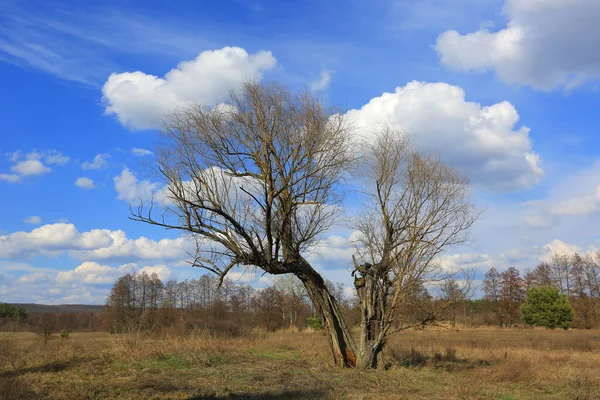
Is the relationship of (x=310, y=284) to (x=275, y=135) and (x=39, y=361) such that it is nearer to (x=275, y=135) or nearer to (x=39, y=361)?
(x=275, y=135)

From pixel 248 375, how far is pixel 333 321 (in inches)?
150

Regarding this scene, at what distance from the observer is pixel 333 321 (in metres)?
16.2

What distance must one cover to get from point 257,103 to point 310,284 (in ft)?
20.6

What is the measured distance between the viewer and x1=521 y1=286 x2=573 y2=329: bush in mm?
50188

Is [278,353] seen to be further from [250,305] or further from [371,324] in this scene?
[250,305]

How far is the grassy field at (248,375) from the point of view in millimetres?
11396

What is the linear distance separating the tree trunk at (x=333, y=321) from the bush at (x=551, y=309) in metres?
42.4

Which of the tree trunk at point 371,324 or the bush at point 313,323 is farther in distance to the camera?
the bush at point 313,323

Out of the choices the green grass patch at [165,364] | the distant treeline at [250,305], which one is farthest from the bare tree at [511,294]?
the green grass patch at [165,364]

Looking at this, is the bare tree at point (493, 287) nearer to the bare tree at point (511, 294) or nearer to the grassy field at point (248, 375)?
the bare tree at point (511, 294)

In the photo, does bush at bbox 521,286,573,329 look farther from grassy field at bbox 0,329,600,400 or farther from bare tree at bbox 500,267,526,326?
grassy field at bbox 0,329,600,400

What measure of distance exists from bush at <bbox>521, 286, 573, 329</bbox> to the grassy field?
110 ft

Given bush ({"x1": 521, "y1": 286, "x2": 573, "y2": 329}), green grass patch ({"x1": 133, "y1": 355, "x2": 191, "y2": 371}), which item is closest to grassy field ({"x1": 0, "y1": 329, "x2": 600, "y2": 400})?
green grass patch ({"x1": 133, "y1": 355, "x2": 191, "y2": 371})

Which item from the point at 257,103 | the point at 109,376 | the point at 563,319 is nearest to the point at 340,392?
the point at 109,376
